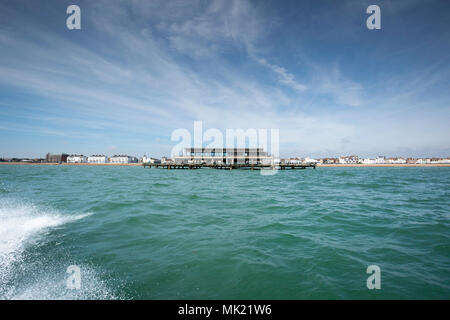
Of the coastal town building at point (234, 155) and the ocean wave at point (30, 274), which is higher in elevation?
the coastal town building at point (234, 155)

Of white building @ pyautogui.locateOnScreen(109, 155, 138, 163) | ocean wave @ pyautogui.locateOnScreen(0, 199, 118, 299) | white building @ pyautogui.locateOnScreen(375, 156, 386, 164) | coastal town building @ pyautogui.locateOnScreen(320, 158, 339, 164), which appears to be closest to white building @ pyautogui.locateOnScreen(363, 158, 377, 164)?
white building @ pyautogui.locateOnScreen(375, 156, 386, 164)

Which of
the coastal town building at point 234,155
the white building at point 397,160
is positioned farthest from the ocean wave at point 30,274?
the white building at point 397,160

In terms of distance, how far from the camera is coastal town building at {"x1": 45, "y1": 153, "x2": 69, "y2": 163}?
433ft

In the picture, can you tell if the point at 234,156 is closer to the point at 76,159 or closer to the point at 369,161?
the point at 76,159

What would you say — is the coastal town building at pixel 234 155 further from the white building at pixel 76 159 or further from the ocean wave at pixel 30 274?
the white building at pixel 76 159

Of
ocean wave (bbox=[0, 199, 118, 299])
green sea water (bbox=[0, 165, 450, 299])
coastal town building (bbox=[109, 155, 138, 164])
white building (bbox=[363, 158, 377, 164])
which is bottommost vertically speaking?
green sea water (bbox=[0, 165, 450, 299])

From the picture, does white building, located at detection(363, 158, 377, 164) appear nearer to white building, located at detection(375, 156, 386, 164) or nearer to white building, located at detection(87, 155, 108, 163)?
white building, located at detection(375, 156, 386, 164)

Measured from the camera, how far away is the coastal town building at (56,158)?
433ft

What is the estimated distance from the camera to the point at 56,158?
437 feet

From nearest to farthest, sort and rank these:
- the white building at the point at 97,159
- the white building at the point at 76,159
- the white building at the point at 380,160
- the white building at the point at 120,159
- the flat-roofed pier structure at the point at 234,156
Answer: the flat-roofed pier structure at the point at 234,156
the white building at the point at 76,159
the white building at the point at 97,159
the white building at the point at 120,159
the white building at the point at 380,160
